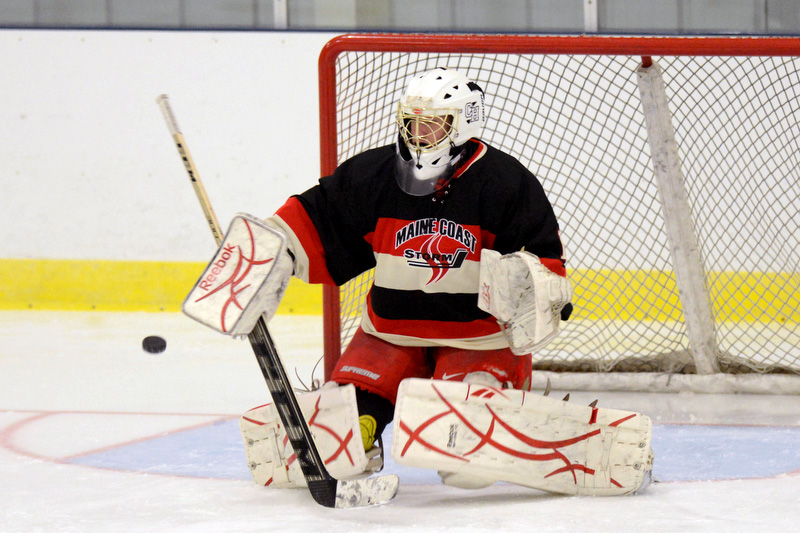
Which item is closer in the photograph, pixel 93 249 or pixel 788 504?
pixel 788 504

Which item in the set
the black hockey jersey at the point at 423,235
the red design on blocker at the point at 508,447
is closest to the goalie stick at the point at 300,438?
the red design on blocker at the point at 508,447

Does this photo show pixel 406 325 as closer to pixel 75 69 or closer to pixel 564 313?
pixel 564 313

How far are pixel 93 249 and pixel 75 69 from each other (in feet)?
3.27

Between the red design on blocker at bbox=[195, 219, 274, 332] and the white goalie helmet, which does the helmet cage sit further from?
the red design on blocker at bbox=[195, 219, 274, 332]

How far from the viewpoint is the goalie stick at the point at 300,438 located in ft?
5.61

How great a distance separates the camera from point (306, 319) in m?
4.82

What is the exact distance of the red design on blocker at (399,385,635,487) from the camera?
1718mm

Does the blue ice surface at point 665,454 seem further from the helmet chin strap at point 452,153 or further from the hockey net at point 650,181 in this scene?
the helmet chin strap at point 452,153

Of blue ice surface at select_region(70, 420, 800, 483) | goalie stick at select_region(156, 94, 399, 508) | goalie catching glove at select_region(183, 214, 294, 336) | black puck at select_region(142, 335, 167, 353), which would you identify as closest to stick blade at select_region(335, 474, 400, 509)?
goalie stick at select_region(156, 94, 399, 508)

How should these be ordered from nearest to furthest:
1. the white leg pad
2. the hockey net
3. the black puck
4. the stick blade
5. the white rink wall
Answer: the stick blade
the white leg pad
the hockey net
the black puck
the white rink wall

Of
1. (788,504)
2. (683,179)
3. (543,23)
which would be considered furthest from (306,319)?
(788,504)

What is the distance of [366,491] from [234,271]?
49cm

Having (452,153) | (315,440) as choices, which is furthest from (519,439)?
(452,153)

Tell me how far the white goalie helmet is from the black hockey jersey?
0.04 m
